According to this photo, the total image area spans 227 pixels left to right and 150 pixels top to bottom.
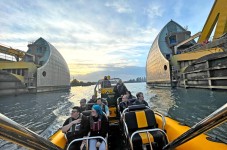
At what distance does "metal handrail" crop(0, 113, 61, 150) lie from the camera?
0.99 m

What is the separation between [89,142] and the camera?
371cm

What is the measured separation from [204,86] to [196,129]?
75.6ft

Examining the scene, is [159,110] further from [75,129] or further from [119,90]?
[75,129]

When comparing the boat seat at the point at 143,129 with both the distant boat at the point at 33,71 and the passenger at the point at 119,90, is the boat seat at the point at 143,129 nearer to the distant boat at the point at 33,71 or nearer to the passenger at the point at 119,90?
the passenger at the point at 119,90

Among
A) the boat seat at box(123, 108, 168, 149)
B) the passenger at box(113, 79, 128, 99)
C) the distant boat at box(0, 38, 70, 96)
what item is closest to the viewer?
the boat seat at box(123, 108, 168, 149)

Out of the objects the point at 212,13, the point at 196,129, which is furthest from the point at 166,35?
the point at 196,129

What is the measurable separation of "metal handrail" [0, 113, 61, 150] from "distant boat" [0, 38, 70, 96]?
3335cm

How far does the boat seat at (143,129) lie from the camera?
3.69 meters

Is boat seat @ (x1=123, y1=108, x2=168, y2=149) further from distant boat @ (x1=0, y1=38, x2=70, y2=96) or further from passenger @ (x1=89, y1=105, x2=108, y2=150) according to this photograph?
distant boat @ (x1=0, y1=38, x2=70, y2=96)

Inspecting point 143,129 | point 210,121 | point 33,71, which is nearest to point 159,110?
point 143,129

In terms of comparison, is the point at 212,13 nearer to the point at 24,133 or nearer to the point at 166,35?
the point at 166,35

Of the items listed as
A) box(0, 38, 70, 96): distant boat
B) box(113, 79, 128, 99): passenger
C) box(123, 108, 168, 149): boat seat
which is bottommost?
box(123, 108, 168, 149): boat seat

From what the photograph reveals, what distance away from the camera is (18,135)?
3.54 ft

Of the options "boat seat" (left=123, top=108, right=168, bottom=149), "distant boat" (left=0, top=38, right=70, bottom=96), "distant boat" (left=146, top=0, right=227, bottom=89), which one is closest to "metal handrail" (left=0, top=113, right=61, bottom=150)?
"boat seat" (left=123, top=108, right=168, bottom=149)
